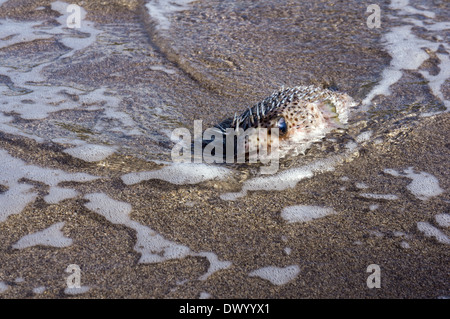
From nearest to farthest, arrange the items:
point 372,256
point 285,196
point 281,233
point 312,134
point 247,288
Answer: point 247,288 → point 372,256 → point 281,233 → point 285,196 → point 312,134

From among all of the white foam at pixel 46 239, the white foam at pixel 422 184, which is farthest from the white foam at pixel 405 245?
the white foam at pixel 46 239

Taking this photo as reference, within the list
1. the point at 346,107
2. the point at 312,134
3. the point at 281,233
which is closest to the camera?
the point at 281,233

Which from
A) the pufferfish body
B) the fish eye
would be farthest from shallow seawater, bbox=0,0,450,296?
the fish eye

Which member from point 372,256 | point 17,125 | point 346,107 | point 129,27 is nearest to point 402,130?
point 346,107

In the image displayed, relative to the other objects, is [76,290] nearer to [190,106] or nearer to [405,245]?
[405,245]

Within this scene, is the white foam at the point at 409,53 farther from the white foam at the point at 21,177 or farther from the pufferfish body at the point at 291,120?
the white foam at the point at 21,177

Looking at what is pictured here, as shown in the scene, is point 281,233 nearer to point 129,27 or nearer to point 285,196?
point 285,196

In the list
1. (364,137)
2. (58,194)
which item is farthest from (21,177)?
(364,137)

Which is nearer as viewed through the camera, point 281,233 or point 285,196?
point 281,233
